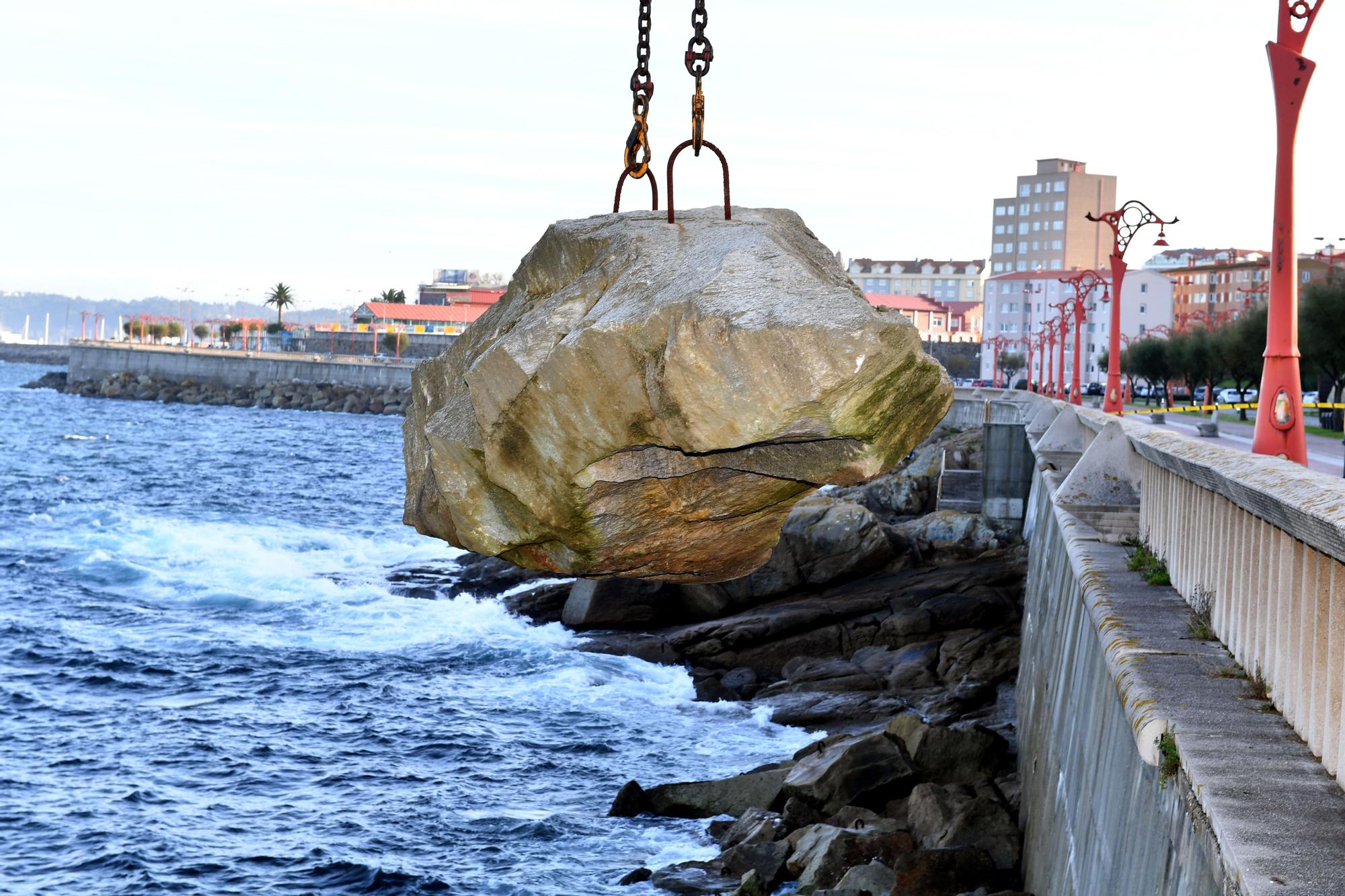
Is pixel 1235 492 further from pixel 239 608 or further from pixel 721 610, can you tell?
pixel 239 608

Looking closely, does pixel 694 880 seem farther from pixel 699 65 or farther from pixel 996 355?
pixel 996 355

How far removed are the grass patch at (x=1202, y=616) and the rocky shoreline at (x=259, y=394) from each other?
112 meters

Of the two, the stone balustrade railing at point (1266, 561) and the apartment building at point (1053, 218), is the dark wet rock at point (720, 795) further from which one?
the apartment building at point (1053, 218)

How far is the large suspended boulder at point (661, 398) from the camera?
7.14 m

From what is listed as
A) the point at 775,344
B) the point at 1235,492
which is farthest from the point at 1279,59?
the point at 775,344

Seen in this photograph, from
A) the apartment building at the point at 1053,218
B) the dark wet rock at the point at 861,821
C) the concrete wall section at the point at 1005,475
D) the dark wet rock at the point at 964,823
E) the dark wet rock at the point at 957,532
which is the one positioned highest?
the apartment building at the point at 1053,218

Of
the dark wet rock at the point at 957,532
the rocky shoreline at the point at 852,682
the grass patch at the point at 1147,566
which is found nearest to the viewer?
the grass patch at the point at 1147,566

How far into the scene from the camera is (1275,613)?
23.3 feet

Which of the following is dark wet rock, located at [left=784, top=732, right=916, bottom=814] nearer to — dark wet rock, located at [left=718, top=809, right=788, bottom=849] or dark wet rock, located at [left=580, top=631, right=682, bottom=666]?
dark wet rock, located at [left=718, top=809, right=788, bottom=849]

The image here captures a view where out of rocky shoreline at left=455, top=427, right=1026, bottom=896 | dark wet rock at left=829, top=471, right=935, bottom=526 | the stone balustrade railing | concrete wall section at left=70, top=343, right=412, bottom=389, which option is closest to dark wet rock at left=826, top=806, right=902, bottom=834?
rocky shoreline at left=455, top=427, right=1026, bottom=896

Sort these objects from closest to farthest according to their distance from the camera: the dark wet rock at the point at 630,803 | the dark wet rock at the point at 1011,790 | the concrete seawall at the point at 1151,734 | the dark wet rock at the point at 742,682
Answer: the concrete seawall at the point at 1151,734, the dark wet rock at the point at 1011,790, the dark wet rock at the point at 630,803, the dark wet rock at the point at 742,682

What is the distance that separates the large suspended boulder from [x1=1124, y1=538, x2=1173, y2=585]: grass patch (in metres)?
3.60

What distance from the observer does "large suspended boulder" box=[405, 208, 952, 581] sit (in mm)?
7137

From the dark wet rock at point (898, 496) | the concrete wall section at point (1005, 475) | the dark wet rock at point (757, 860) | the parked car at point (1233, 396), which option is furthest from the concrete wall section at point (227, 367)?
the dark wet rock at point (757, 860)
